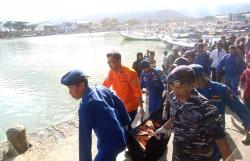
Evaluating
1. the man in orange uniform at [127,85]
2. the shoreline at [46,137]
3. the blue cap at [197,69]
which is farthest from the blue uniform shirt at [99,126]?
the shoreline at [46,137]

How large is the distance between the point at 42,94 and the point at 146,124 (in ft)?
46.5

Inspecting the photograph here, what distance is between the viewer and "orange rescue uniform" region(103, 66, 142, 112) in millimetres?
5457

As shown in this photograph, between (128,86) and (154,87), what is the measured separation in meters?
1.07

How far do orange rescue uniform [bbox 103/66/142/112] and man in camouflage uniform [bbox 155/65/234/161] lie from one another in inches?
96.0

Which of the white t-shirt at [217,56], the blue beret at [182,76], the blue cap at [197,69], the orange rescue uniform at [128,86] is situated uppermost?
the blue beret at [182,76]

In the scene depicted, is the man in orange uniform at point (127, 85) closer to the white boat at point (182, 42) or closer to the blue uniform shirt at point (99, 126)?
the blue uniform shirt at point (99, 126)

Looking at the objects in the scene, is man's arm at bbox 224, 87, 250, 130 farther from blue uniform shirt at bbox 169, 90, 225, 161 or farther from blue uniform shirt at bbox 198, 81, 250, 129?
blue uniform shirt at bbox 169, 90, 225, 161

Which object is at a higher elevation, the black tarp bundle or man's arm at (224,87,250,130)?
Result: man's arm at (224,87,250,130)

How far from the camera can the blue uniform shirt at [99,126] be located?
10.3 feet

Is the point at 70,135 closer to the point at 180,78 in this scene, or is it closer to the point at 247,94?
the point at 247,94

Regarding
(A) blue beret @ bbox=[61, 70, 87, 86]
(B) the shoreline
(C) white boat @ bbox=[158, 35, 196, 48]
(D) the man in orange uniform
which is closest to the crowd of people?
(A) blue beret @ bbox=[61, 70, 87, 86]

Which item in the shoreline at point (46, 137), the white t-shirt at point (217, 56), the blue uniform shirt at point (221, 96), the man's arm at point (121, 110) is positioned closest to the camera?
the man's arm at point (121, 110)

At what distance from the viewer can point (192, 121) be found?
2.84 meters

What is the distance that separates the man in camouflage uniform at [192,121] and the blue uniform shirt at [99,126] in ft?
1.81
